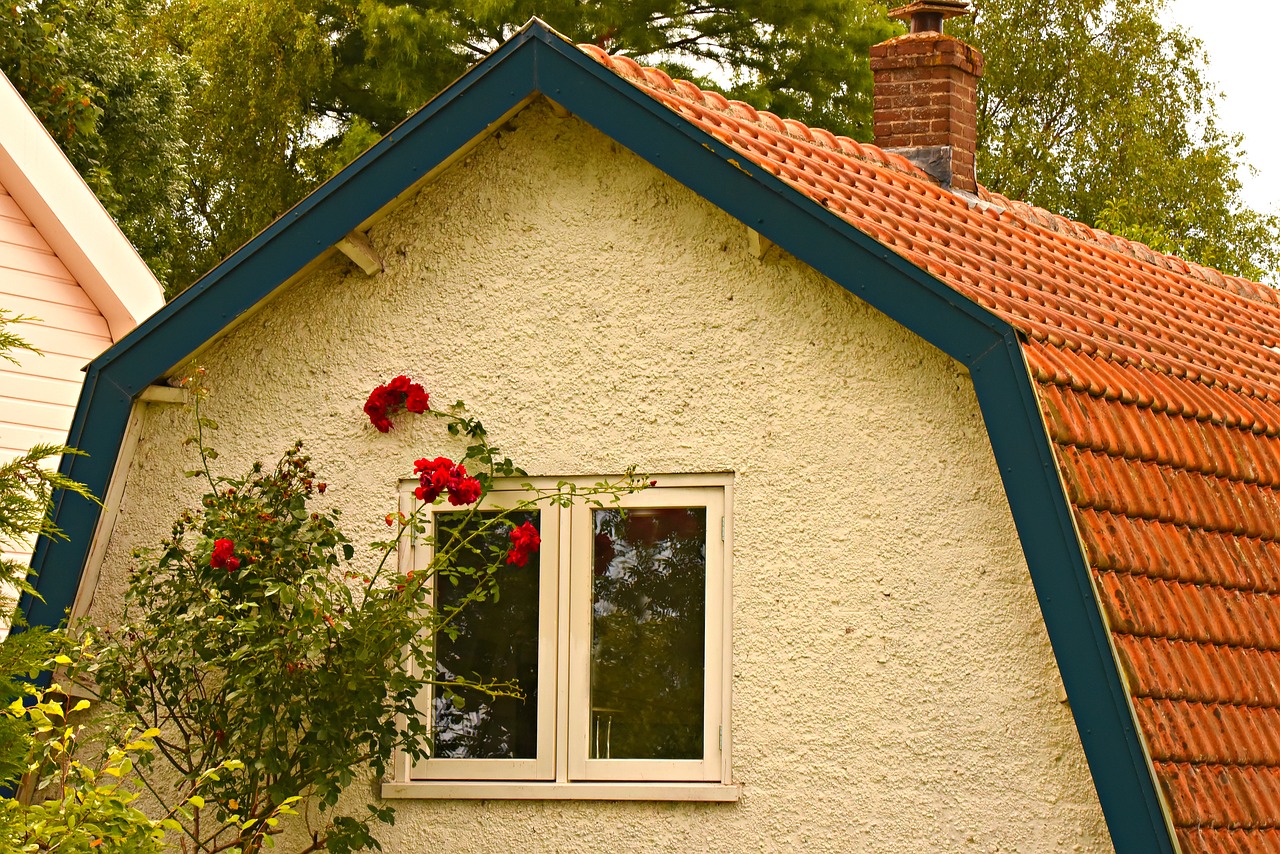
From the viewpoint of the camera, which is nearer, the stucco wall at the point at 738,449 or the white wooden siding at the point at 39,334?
the stucco wall at the point at 738,449

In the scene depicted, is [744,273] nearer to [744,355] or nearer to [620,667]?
[744,355]

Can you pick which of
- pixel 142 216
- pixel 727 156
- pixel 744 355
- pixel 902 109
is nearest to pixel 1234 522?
pixel 744 355

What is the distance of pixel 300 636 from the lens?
20.3 ft

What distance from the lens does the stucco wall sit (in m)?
A: 6.07

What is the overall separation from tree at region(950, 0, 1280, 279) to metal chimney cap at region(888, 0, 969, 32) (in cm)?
1650

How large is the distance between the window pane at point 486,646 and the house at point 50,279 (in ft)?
12.5

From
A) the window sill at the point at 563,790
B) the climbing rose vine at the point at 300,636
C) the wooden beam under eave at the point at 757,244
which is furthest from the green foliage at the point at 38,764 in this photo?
the wooden beam under eave at the point at 757,244

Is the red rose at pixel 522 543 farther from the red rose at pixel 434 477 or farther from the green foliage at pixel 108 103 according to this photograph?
the green foliage at pixel 108 103

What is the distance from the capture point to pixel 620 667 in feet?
21.9

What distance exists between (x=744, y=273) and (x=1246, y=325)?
4.35 m

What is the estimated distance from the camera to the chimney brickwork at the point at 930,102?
33.6ft

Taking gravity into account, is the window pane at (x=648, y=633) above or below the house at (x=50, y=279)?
below

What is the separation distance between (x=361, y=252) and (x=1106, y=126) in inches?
945

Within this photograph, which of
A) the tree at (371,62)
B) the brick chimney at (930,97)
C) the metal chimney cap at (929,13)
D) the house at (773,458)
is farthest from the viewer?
the tree at (371,62)
